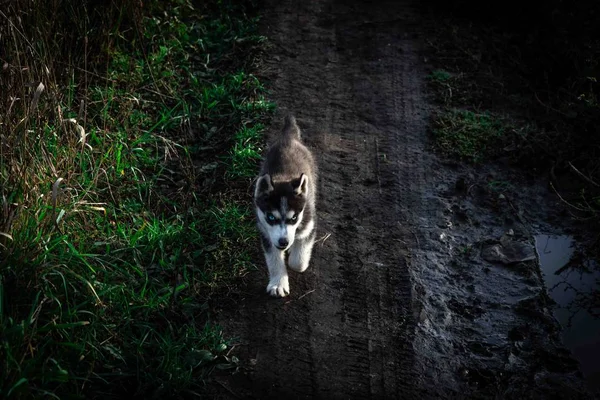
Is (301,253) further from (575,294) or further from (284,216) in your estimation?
(575,294)

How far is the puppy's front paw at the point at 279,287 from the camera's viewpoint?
4934 mm

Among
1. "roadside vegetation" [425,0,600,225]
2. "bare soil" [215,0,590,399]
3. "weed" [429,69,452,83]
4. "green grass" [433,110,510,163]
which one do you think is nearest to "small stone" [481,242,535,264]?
"bare soil" [215,0,590,399]

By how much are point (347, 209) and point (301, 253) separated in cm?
95

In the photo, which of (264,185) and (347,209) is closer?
(264,185)

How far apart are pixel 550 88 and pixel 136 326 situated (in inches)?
223

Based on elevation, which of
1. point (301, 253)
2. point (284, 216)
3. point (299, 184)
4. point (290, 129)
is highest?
Answer: point (299, 184)

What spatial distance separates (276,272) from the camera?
499cm

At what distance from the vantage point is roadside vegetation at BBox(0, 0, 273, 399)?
400 cm

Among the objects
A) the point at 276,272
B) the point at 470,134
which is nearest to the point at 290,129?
the point at 276,272

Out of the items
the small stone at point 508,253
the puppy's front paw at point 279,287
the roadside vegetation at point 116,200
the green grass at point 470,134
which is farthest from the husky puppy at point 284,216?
the green grass at point 470,134

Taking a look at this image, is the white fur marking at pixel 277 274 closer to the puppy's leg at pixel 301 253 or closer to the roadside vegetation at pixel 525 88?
the puppy's leg at pixel 301 253

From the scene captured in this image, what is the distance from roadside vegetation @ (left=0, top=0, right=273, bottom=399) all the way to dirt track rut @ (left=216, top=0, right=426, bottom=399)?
0.38 m

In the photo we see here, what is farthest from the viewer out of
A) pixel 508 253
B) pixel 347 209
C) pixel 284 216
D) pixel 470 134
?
pixel 470 134

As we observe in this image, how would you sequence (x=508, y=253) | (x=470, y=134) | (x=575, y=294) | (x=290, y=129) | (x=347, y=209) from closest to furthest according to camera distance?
(x=575, y=294) → (x=508, y=253) → (x=347, y=209) → (x=290, y=129) → (x=470, y=134)
